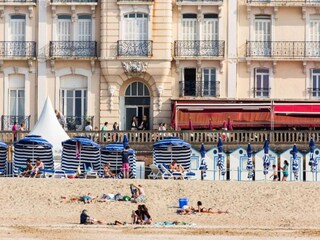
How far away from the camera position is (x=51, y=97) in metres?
64.9

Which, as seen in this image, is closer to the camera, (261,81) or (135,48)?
(135,48)

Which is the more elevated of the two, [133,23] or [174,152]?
[133,23]

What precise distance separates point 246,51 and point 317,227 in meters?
18.9

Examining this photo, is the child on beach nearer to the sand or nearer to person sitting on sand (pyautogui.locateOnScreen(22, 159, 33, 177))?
the sand

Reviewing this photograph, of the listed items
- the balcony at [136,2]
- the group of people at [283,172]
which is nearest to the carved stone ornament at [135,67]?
the balcony at [136,2]

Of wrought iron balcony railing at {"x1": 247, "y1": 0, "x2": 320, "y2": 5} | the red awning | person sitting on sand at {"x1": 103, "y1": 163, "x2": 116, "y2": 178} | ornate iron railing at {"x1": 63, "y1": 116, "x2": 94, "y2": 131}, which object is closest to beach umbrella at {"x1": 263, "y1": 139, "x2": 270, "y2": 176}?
person sitting on sand at {"x1": 103, "y1": 163, "x2": 116, "y2": 178}

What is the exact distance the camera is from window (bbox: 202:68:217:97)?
213 feet

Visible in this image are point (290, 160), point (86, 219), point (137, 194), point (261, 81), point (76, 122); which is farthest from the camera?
point (261, 81)

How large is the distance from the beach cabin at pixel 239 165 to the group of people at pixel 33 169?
7.47 m

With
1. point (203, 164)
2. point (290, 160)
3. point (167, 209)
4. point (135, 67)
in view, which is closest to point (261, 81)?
point (135, 67)

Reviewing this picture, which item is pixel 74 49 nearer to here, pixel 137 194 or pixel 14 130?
pixel 14 130

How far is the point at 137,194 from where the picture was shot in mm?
51031

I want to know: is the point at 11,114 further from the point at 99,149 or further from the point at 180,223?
the point at 180,223

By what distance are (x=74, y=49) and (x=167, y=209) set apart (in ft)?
53.7
